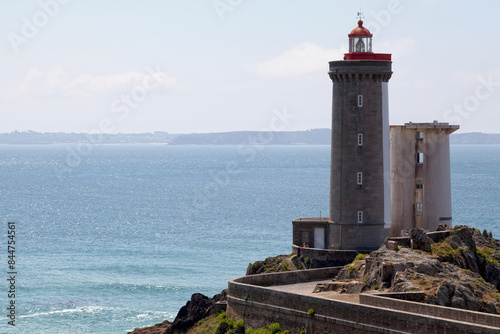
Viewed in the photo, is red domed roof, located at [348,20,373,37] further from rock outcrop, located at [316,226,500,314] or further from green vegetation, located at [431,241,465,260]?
green vegetation, located at [431,241,465,260]

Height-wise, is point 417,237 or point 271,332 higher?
point 417,237

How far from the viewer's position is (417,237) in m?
39.7

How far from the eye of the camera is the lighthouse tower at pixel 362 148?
45.7 metres

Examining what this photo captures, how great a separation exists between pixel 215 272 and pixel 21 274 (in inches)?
652

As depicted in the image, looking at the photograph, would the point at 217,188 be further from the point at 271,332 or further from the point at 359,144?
the point at 271,332

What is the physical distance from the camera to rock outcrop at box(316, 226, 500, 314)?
31750 millimetres

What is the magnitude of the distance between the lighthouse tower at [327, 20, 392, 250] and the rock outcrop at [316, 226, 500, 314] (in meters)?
4.11

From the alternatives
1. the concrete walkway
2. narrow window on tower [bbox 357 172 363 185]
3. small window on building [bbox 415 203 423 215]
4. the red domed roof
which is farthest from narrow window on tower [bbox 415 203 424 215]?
the concrete walkway

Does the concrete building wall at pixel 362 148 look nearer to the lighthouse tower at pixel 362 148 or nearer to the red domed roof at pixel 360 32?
the lighthouse tower at pixel 362 148

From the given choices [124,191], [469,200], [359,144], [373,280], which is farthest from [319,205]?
[373,280]

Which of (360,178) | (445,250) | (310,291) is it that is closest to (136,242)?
(360,178)

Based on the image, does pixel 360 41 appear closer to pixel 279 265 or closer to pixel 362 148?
pixel 362 148

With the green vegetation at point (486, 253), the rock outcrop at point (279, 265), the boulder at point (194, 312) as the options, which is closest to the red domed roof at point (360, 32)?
the rock outcrop at point (279, 265)

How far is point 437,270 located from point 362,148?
12.2m
